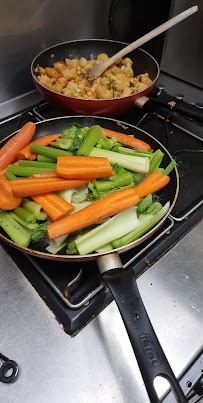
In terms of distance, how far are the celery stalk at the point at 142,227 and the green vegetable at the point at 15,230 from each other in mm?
221

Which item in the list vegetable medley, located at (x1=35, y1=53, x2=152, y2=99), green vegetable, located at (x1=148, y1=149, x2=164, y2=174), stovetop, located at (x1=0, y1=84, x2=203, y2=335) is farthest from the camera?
vegetable medley, located at (x1=35, y1=53, x2=152, y2=99)

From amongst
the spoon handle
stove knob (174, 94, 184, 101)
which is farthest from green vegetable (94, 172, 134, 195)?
stove knob (174, 94, 184, 101)

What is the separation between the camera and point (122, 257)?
89 centimetres

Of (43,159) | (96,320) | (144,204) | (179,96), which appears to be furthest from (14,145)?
(179,96)

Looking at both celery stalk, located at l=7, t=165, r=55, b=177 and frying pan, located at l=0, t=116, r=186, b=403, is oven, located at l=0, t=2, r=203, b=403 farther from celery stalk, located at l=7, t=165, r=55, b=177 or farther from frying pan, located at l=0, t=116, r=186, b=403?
celery stalk, located at l=7, t=165, r=55, b=177

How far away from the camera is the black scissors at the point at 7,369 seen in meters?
0.68

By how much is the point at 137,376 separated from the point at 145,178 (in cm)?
53

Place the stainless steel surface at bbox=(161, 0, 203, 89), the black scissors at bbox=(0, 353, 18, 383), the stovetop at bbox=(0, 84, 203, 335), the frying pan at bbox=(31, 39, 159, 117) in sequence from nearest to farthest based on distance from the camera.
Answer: the black scissors at bbox=(0, 353, 18, 383), the stovetop at bbox=(0, 84, 203, 335), the frying pan at bbox=(31, 39, 159, 117), the stainless steel surface at bbox=(161, 0, 203, 89)

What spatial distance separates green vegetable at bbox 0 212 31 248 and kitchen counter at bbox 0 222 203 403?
0.11 metres

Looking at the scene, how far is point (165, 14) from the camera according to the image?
1711mm

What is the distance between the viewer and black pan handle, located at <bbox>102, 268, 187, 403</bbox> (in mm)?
576

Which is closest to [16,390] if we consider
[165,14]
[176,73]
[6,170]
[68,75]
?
[6,170]

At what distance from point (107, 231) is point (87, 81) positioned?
79cm

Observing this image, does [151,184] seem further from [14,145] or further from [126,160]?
[14,145]
